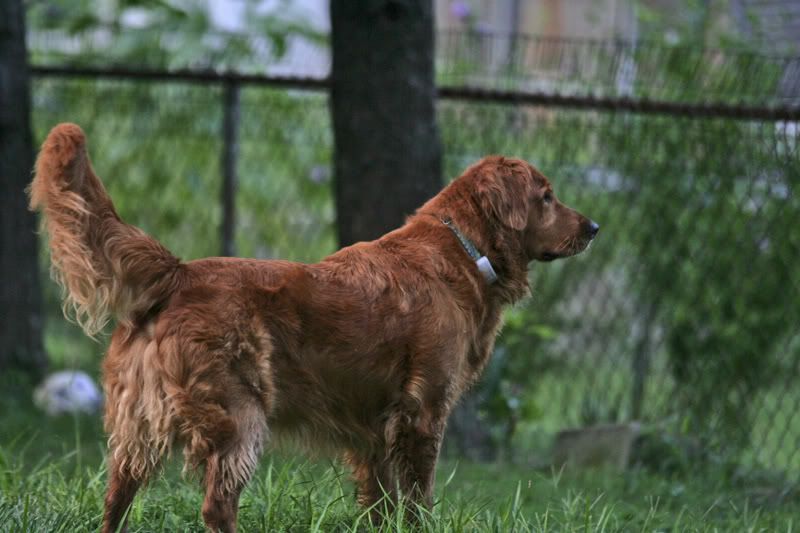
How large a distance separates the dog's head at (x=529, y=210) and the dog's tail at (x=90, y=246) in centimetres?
129

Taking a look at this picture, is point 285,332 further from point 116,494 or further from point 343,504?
point 343,504

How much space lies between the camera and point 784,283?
20.1 feet

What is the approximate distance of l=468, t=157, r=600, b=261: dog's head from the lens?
4.03m

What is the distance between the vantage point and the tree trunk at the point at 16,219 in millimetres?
6629

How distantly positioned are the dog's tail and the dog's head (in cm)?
129

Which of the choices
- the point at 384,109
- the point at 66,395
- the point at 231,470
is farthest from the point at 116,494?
the point at 66,395

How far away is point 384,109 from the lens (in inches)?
217

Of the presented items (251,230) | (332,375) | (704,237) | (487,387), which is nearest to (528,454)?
(487,387)

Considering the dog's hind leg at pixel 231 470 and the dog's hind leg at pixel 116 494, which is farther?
the dog's hind leg at pixel 116 494

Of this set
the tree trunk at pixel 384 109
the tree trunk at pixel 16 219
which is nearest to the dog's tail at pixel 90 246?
the tree trunk at pixel 384 109

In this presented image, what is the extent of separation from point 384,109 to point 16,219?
2740mm

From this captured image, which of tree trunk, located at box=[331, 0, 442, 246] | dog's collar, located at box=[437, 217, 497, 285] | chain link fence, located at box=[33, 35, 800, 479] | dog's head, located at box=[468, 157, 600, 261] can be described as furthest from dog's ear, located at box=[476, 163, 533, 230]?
Answer: chain link fence, located at box=[33, 35, 800, 479]

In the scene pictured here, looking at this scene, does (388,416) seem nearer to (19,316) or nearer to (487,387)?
(487,387)

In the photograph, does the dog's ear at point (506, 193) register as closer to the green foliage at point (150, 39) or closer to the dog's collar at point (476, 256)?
the dog's collar at point (476, 256)
